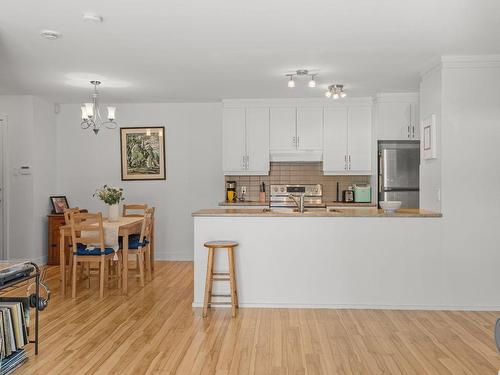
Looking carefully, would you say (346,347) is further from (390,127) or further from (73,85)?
(73,85)

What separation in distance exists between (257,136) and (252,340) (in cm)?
385

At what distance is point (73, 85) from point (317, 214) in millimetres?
3496

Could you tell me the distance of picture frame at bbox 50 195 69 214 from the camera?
7371 mm

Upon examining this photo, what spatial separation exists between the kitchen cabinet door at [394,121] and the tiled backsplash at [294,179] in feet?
3.43

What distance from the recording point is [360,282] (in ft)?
15.8

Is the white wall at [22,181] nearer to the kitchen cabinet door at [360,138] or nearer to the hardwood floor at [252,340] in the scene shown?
the hardwood floor at [252,340]

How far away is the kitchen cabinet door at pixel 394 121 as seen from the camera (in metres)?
6.73

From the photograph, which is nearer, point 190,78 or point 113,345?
point 113,345

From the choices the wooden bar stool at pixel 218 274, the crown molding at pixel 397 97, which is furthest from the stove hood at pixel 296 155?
the wooden bar stool at pixel 218 274

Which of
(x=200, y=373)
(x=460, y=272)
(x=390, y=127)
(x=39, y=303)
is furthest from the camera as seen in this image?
(x=390, y=127)

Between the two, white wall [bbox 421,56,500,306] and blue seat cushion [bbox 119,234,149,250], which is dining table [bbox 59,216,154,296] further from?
white wall [bbox 421,56,500,306]

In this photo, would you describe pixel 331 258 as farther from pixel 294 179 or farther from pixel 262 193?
pixel 294 179

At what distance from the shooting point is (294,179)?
24.7 ft

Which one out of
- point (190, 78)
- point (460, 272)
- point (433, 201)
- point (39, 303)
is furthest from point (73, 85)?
point (460, 272)
